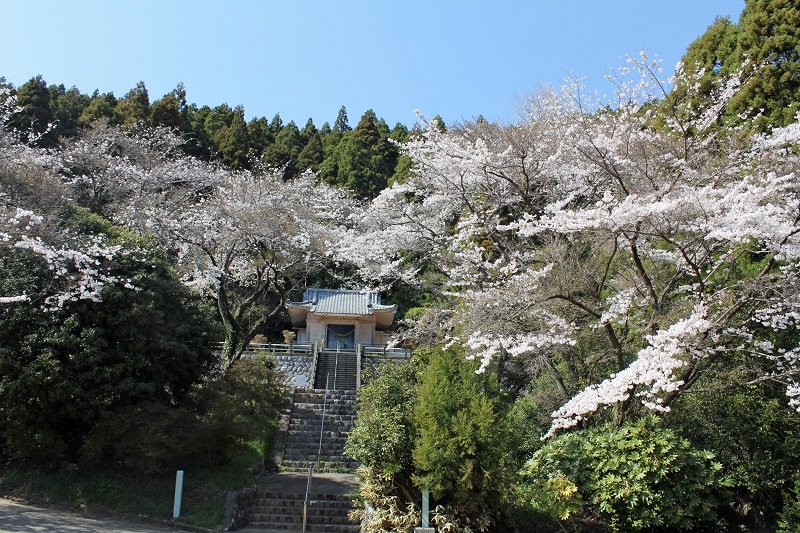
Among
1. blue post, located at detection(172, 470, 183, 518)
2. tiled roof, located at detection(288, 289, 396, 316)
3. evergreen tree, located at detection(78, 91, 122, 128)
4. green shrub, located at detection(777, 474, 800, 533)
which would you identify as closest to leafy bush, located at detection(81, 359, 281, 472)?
blue post, located at detection(172, 470, 183, 518)

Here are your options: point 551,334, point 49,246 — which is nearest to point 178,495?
point 49,246

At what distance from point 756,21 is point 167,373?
583 inches

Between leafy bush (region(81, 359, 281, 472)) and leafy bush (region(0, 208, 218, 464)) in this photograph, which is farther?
leafy bush (region(81, 359, 281, 472))

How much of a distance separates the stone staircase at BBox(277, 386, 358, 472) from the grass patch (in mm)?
3219

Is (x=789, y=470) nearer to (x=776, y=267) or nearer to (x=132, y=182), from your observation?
(x=776, y=267)

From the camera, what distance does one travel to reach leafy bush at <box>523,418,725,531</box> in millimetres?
7566

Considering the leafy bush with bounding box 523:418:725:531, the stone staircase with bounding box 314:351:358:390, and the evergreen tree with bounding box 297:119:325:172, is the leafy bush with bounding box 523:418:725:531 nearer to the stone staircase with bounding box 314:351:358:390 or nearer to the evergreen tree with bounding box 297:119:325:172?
the stone staircase with bounding box 314:351:358:390

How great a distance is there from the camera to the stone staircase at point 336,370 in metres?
18.7

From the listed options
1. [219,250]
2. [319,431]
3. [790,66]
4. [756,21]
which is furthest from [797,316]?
[219,250]

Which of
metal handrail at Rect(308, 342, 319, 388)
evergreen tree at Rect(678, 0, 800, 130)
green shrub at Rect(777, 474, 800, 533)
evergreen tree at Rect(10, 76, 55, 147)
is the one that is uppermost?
evergreen tree at Rect(10, 76, 55, 147)

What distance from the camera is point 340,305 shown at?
2486 centimetres

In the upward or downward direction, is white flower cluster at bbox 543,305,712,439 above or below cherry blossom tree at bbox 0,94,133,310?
below

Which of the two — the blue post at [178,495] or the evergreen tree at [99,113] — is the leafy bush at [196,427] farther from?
the evergreen tree at [99,113]

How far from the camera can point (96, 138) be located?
22.4m
